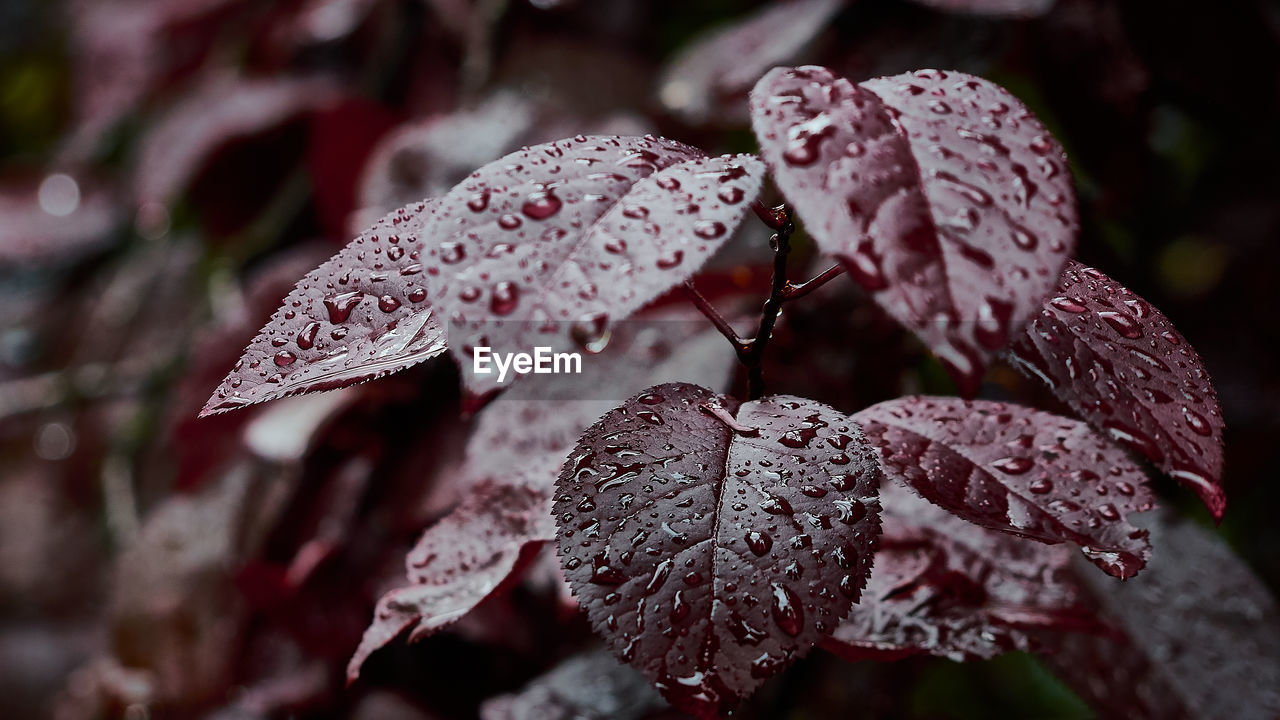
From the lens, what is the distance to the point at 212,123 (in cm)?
112

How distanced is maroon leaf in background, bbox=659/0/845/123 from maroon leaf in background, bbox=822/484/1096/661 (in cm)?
48

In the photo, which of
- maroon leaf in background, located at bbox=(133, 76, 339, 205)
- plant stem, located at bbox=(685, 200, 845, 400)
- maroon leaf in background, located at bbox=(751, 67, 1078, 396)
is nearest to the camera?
maroon leaf in background, located at bbox=(751, 67, 1078, 396)

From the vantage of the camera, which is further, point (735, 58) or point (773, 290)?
point (735, 58)

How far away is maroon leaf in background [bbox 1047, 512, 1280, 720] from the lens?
1.80ft

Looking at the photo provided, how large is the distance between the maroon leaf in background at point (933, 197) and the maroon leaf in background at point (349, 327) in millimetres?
162

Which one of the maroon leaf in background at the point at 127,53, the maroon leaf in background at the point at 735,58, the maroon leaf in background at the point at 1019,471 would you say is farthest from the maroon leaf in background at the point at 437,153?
the maroon leaf in background at the point at 127,53

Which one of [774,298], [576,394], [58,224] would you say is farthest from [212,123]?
[774,298]

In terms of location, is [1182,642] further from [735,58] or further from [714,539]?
[735,58]

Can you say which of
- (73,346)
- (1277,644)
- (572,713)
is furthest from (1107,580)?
(73,346)

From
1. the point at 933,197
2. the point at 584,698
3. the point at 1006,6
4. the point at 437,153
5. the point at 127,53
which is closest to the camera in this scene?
the point at 933,197

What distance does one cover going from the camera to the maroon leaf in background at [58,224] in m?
1.48

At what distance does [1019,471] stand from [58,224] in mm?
1697

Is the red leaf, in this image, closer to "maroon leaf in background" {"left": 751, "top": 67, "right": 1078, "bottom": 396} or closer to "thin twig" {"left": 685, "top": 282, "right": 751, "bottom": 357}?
"thin twig" {"left": 685, "top": 282, "right": 751, "bottom": 357}

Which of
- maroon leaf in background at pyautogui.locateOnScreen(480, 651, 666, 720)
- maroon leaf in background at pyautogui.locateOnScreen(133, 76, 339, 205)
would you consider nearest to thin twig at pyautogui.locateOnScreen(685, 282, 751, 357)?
maroon leaf in background at pyautogui.locateOnScreen(480, 651, 666, 720)
